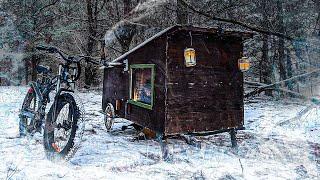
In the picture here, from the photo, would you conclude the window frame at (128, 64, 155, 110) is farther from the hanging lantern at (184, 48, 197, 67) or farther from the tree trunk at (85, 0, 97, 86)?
the tree trunk at (85, 0, 97, 86)

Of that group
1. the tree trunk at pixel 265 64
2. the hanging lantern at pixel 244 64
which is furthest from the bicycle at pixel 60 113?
the tree trunk at pixel 265 64

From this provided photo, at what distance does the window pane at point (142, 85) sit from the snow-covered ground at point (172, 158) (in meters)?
0.94

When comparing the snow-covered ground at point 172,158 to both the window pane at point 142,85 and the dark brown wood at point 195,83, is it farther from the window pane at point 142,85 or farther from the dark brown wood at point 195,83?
the window pane at point 142,85

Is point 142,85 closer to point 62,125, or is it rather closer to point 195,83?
point 195,83

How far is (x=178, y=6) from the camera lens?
1001 centimetres

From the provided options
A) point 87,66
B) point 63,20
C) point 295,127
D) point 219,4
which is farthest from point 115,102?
point 63,20

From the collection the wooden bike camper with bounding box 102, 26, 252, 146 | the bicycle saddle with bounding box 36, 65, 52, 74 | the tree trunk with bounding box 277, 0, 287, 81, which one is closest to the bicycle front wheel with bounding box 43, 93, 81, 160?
the bicycle saddle with bounding box 36, 65, 52, 74

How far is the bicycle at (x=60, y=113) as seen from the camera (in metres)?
4.15

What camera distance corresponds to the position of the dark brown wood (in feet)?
17.2

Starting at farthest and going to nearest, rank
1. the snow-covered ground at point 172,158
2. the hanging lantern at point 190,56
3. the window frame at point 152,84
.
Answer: the window frame at point 152,84 < the hanging lantern at point 190,56 < the snow-covered ground at point 172,158

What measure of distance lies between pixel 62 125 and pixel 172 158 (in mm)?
1926

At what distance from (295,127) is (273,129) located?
0.68 metres

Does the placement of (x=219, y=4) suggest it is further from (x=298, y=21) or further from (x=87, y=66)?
(x=87, y=66)

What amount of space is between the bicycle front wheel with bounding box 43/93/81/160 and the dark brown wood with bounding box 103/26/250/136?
1.70m
